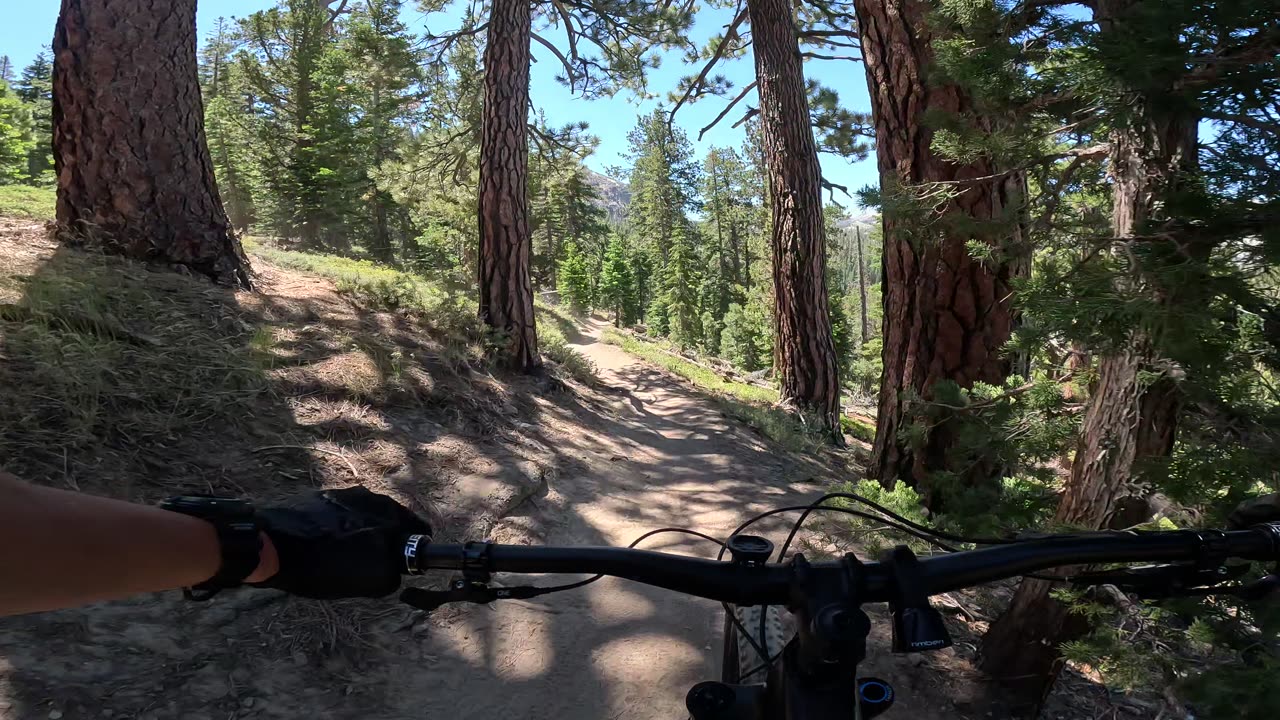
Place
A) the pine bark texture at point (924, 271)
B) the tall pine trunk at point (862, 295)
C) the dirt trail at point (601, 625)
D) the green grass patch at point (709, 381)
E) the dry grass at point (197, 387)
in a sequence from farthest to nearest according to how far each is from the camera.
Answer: the tall pine trunk at point (862, 295)
the green grass patch at point (709, 381)
the pine bark texture at point (924, 271)
the dry grass at point (197, 387)
the dirt trail at point (601, 625)

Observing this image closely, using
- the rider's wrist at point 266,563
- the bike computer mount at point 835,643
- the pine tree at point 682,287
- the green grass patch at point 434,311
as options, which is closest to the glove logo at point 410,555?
the rider's wrist at point 266,563

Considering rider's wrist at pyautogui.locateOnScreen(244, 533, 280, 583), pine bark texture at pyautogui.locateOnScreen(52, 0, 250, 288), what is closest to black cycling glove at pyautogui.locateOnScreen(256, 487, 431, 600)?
rider's wrist at pyautogui.locateOnScreen(244, 533, 280, 583)

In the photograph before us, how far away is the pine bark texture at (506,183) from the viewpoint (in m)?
8.19

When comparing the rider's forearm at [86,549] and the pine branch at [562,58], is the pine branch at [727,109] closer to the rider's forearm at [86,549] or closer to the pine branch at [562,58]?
the pine branch at [562,58]

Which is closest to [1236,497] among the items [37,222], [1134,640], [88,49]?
[1134,640]

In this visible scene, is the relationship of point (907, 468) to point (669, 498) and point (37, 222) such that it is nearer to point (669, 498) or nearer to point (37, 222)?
point (669, 498)

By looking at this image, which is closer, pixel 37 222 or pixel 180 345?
pixel 180 345

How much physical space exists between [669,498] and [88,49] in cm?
673

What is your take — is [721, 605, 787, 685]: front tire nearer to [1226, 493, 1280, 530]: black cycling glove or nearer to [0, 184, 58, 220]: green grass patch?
[1226, 493, 1280, 530]: black cycling glove

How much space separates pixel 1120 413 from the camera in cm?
231

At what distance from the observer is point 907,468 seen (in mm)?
4559

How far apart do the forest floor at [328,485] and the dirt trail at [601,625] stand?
0.01m

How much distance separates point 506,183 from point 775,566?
25.3 feet

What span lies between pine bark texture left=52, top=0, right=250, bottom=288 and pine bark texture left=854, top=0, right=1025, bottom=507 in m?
6.07
